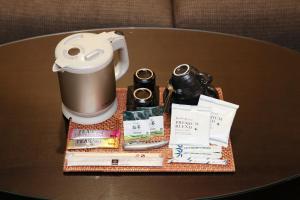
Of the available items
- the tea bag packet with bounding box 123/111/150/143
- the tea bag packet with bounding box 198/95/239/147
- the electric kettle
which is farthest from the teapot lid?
the tea bag packet with bounding box 198/95/239/147

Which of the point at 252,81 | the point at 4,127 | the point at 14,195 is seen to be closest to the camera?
the point at 14,195

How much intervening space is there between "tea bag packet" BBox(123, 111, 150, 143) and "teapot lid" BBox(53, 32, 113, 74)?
0.12 metres

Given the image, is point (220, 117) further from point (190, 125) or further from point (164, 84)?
point (164, 84)

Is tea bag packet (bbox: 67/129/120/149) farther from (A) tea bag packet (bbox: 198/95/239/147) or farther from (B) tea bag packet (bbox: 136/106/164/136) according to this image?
(A) tea bag packet (bbox: 198/95/239/147)

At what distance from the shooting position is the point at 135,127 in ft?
3.20

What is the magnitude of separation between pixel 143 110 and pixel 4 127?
0.33 m

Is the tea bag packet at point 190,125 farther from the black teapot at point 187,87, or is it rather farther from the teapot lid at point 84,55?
the teapot lid at point 84,55

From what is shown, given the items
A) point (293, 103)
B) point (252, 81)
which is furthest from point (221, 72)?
point (293, 103)

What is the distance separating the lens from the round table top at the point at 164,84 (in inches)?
35.9

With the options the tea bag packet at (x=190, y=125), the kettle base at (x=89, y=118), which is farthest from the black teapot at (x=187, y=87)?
the kettle base at (x=89, y=118)

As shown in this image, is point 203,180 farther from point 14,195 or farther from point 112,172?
point 14,195

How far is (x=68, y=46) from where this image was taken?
942 mm

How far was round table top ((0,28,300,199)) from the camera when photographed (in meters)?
0.91

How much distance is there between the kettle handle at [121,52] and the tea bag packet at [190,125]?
→ 0.52 ft
